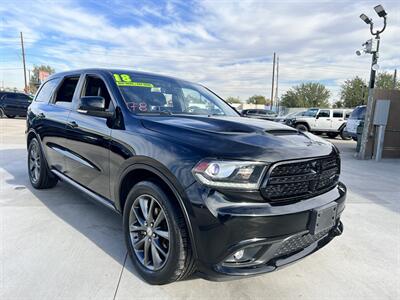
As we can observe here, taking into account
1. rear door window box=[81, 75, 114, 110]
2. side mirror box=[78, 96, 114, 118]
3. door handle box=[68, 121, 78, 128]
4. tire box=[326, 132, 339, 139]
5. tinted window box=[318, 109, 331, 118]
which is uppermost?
rear door window box=[81, 75, 114, 110]

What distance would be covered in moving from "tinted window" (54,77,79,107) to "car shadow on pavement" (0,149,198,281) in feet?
3.62

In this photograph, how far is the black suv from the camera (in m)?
2.03

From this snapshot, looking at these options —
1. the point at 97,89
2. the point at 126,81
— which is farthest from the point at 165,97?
the point at 97,89

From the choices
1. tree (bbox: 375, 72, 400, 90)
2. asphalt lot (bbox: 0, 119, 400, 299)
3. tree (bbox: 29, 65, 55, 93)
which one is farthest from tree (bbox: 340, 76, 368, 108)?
tree (bbox: 29, 65, 55, 93)

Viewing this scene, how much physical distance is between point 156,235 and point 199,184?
2.33ft

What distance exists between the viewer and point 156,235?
2480mm

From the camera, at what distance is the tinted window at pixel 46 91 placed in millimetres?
4570

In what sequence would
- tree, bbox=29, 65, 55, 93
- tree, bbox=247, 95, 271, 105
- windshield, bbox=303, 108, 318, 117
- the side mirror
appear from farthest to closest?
tree, bbox=247, 95, 271, 105
tree, bbox=29, 65, 55, 93
windshield, bbox=303, 108, 318, 117
the side mirror

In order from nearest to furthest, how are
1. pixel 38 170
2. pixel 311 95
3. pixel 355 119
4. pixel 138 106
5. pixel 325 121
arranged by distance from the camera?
pixel 138 106 → pixel 38 170 → pixel 355 119 → pixel 325 121 → pixel 311 95

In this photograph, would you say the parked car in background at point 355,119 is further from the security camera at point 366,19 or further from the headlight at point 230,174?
the headlight at point 230,174

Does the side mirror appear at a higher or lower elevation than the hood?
higher

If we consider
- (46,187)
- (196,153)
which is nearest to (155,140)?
(196,153)

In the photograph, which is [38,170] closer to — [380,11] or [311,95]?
[380,11]

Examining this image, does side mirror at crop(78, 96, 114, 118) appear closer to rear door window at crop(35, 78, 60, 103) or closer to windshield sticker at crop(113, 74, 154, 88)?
windshield sticker at crop(113, 74, 154, 88)
